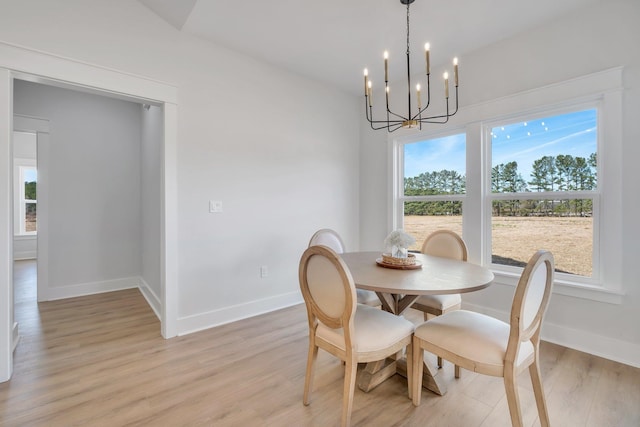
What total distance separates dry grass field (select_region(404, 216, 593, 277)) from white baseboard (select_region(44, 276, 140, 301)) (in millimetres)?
4477

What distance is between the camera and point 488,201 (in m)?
2.94

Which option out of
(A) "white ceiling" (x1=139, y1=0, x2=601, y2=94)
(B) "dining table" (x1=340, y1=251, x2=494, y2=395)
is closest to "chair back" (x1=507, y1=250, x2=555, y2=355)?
(B) "dining table" (x1=340, y1=251, x2=494, y2=395)

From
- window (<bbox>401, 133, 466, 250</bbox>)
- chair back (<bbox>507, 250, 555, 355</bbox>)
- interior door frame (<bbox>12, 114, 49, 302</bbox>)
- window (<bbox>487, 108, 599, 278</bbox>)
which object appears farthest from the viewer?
interior door frame (<bbox>12, 114, 49, 302</bbox>)

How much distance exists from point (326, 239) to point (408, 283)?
118 cm

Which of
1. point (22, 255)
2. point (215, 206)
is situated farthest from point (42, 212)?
point (22, 255)

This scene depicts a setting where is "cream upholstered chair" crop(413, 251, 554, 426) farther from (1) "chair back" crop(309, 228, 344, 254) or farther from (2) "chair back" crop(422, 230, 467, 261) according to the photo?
(1) "chair back" crop(309, 228, 344, 254)

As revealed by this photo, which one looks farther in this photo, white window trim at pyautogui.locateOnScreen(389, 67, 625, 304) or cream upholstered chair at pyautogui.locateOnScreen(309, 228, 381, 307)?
cream upholstered chair at pyautogui.locateOnScreen(309, 228, 381, 307)

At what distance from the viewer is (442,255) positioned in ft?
8.38

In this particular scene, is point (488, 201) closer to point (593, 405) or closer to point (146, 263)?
point (593, 405)

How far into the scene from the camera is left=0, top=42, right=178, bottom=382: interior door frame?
75.3 inches

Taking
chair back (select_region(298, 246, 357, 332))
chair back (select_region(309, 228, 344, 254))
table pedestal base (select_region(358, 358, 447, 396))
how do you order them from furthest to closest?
1. chair back (select_region(309, 228, 344, 254))
2. table pedestal base (select_region(358, 358, 447, 396))
3. chair back (select_region(298, 246, 357, 332))

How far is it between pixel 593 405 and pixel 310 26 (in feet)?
10.9

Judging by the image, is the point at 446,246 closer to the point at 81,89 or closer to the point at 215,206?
the point at 215,206

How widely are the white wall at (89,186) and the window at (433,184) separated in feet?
12.7
